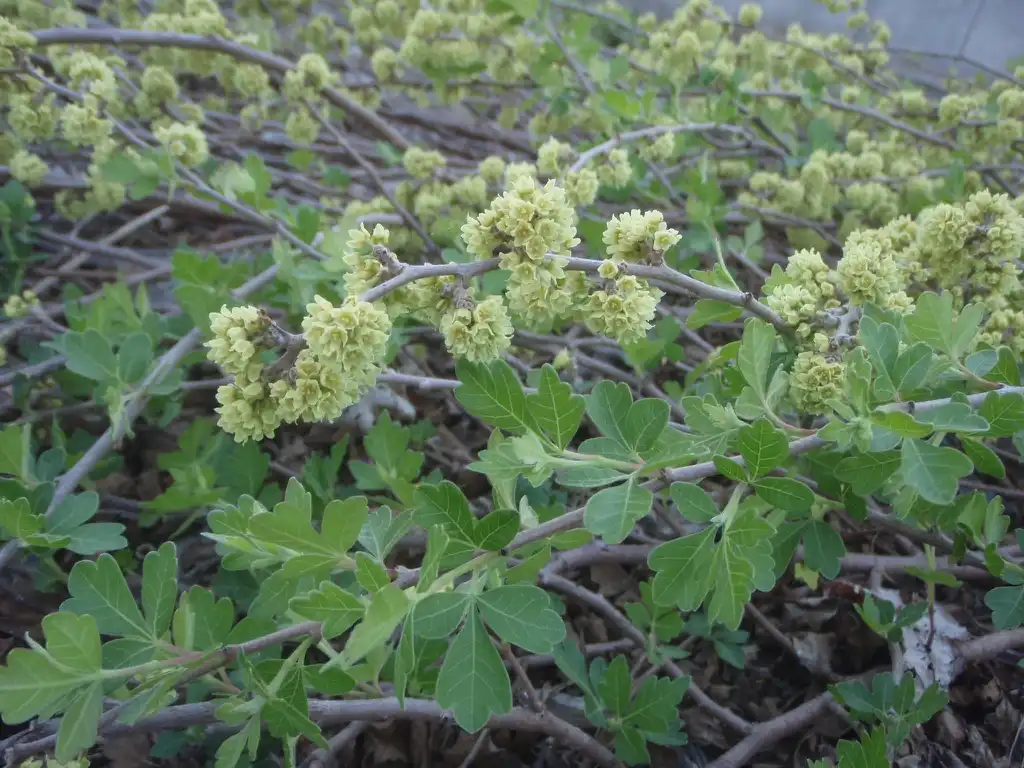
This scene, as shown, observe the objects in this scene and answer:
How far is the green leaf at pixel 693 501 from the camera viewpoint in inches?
49.5

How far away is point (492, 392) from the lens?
1.35 metres

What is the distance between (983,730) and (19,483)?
8.15 feet

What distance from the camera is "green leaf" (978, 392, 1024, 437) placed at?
1.28 metres

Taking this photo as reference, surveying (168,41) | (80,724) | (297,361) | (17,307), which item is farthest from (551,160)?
(17,307)

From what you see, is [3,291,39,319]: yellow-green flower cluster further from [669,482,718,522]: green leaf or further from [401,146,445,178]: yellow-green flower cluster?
[669,482,718,522]: green leaf

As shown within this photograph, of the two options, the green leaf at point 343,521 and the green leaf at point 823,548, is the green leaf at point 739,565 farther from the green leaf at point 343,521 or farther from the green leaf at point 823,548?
the green leaf at point 343,521

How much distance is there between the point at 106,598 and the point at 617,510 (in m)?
1.00

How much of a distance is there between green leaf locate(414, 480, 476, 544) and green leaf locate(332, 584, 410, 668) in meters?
0.17

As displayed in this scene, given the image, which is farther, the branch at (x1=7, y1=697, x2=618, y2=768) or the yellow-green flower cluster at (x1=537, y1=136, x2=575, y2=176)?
the yellow-green flower cluster at (x1=537, y1=136, x2=575, y2=176)

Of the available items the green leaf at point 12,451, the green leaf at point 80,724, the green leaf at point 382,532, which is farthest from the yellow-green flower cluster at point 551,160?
the green leaf at point 80,724

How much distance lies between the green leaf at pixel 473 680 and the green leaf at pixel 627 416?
41 centimetres

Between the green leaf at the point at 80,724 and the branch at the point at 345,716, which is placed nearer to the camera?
the green leaf at the point at 80,724

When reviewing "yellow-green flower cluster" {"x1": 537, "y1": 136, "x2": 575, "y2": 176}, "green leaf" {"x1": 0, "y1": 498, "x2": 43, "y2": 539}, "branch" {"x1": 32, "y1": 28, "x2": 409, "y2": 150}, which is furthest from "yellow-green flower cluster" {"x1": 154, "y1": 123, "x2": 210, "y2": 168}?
"green leaf" {"x1": 0, "y1": 498, "x2": 43, "y2": 539}

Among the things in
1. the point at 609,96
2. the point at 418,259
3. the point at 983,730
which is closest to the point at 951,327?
the point at 983,730
